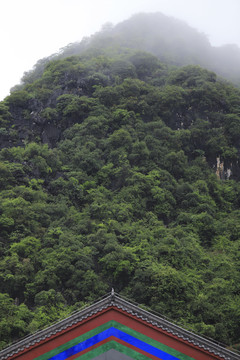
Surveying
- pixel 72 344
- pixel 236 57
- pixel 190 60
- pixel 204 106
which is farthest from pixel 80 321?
pixel 236 57

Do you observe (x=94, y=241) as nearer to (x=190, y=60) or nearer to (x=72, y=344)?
(x=72, y=344)

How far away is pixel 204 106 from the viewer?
129 ft

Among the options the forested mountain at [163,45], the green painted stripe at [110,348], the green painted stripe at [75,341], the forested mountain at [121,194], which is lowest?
the green painted stripe at [110,348]

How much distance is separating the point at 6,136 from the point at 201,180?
56.6 ft

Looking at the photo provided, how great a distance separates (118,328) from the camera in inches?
468

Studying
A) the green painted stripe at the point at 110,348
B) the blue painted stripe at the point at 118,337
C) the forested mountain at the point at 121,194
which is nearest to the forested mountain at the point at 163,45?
the forested mountain at the point at 121,194

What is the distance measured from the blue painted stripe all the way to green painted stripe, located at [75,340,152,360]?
17 cm

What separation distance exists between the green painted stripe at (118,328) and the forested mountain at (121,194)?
6.92 m

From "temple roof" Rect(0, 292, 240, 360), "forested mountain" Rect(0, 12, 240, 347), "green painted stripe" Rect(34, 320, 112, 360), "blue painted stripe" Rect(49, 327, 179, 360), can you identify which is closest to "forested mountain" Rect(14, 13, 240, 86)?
"forested mountain" Rect(0, 12, 240, 347)

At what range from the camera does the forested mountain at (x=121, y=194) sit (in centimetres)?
2111

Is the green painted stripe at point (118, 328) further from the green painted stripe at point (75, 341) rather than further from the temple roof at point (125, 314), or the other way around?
the temple roof at point (125, 314)

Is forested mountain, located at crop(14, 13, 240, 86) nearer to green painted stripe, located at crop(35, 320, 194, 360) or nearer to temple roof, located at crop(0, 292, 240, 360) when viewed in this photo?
temple roof, located at crop(0, 292, 240, 360)

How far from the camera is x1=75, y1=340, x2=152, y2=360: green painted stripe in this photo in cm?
1151

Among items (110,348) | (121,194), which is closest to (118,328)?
(110,348)
